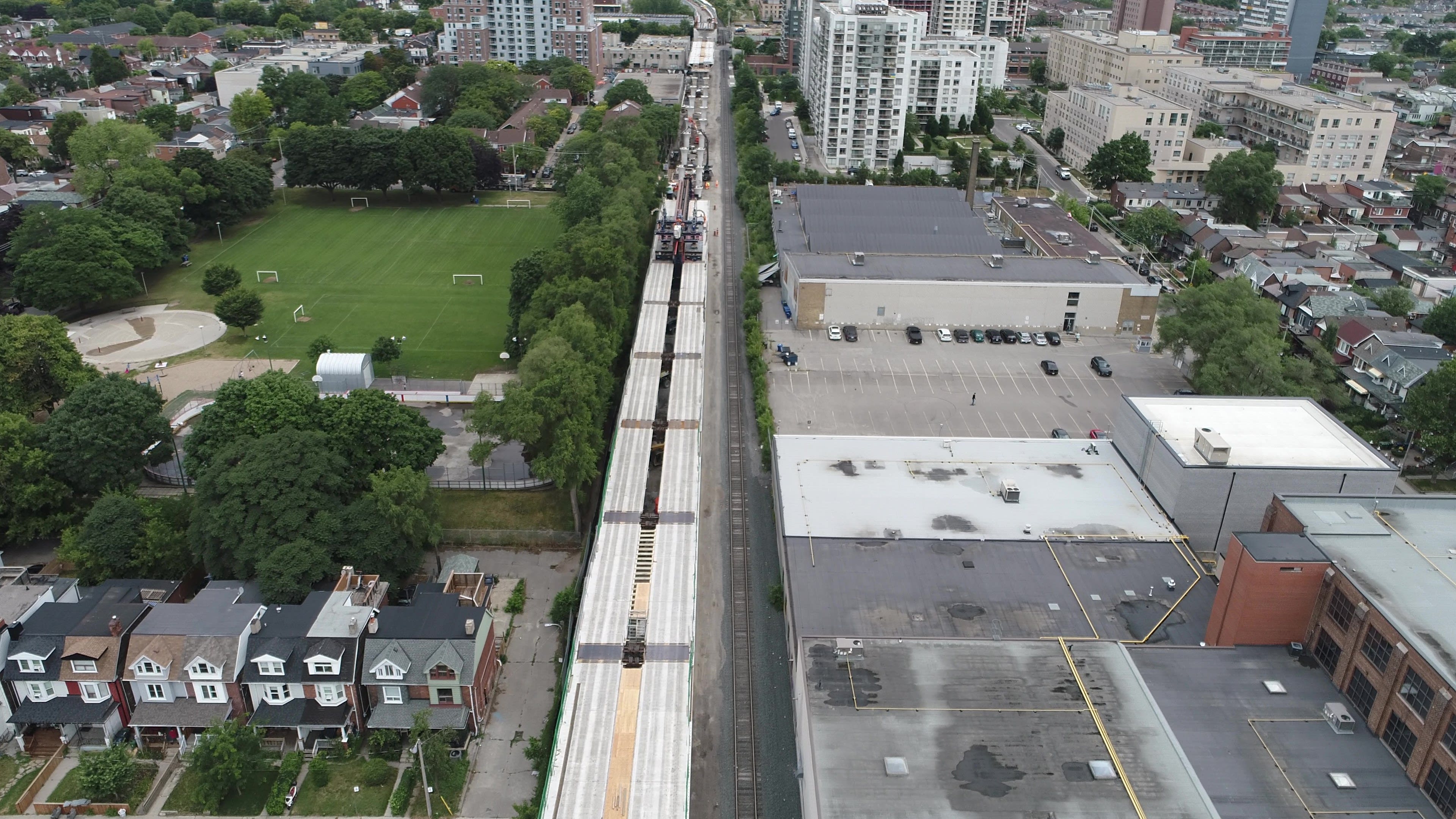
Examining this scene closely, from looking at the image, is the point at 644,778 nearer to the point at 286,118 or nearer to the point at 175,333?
the point at 175,333

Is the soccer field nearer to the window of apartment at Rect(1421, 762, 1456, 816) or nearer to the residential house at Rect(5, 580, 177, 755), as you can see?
the residential house at Rect(5, 580, 177, 755)

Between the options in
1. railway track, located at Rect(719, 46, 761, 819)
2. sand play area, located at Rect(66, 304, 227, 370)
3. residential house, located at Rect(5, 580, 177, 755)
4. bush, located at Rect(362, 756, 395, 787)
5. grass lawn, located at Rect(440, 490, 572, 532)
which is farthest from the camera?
sand play area, located at Rect(66, 304, 227, 370)

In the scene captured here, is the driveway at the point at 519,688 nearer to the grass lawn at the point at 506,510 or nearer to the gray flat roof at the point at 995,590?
the grass lawn at the point at 506,510

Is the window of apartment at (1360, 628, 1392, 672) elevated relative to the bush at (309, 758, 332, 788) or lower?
elevated

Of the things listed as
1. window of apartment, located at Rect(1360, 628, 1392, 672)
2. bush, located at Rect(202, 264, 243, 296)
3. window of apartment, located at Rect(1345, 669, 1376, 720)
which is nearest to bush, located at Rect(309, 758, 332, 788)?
window of apartment, located at Rect(1345, 669, 1376, 720)

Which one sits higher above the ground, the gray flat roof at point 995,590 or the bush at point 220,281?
the bush at point 220,281

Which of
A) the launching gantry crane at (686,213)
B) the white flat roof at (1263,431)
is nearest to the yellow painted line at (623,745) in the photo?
the white flat roof at (1263,431)

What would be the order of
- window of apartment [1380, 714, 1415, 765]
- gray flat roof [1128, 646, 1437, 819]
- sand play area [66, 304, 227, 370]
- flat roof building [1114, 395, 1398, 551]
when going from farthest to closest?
sand play area [66, 304, 227, 370] < flat roof building [1114, 395, 1398, 551] < window of apartment [1380, 714, 1415, 765] < gray flat roof [1128, 646, 1437, 819]
